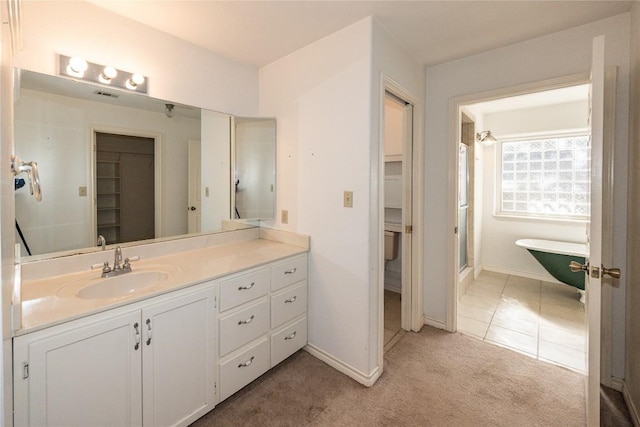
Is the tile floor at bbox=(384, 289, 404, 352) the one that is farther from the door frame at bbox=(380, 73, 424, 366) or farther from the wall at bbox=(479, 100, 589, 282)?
the wall at bbox=(479, 100, 589, 282)

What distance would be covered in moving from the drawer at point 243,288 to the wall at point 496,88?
5.21 ft

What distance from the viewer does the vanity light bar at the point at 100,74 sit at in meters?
1.60

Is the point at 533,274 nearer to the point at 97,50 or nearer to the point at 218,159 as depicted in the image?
the point at 218,159

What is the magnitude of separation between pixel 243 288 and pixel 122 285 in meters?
0.67

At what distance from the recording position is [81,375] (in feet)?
3.78

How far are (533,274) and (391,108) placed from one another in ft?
9.98

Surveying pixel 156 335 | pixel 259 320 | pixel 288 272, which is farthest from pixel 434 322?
pixel 156 335

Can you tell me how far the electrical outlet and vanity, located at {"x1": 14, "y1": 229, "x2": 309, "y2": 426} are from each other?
0.52 meters

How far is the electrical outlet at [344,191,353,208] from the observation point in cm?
191

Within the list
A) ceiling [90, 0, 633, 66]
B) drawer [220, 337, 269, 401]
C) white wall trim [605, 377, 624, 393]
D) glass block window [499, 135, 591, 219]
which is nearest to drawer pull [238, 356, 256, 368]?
drawer [220, 337, 269, 401]

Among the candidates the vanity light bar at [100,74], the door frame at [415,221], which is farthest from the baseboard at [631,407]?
the vanity light bar at [100,74]

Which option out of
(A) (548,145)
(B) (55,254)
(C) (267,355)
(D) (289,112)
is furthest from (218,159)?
(A) (548,145)

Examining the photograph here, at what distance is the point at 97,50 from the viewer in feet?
Answer: 5.55

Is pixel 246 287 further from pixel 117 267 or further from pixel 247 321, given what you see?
pixel 117 267
